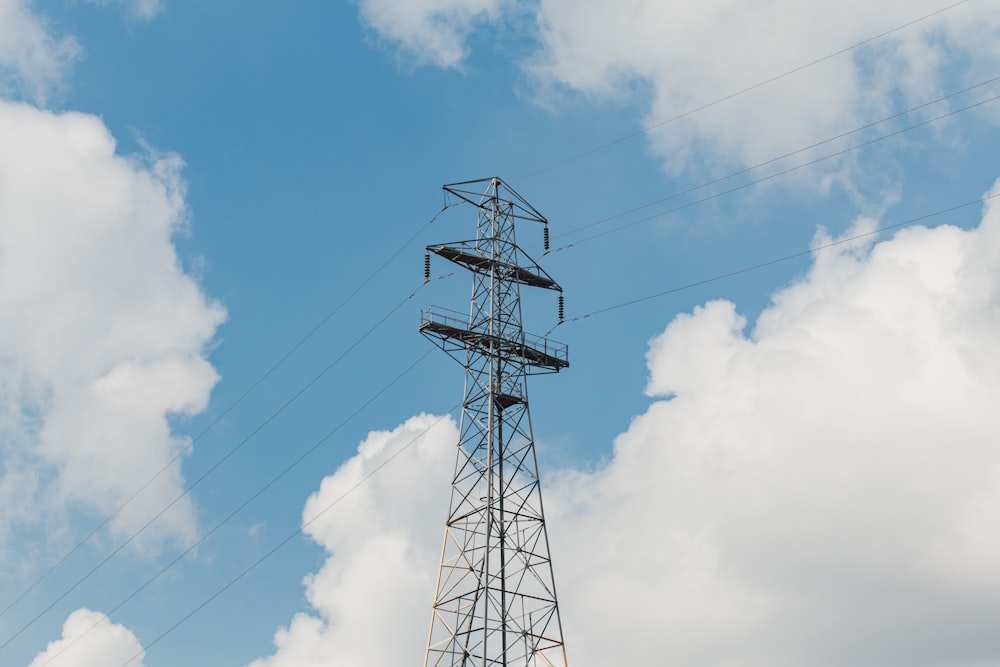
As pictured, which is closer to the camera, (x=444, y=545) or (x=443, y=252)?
(x=444, y=545)

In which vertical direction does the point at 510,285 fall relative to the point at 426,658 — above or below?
above

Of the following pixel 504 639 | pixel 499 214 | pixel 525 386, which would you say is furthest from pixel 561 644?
pixel 499 214

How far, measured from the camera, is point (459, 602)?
6531 cm

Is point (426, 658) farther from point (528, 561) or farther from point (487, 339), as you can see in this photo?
point (487, 339)

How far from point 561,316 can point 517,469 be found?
35.6ft

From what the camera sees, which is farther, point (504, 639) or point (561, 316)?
point (561, 316)

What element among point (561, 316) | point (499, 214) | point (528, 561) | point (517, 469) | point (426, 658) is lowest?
point (426, 658)

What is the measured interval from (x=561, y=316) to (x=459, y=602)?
19.0 meters

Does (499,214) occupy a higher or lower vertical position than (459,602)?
higher

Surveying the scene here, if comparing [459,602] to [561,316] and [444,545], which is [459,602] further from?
[561,316]

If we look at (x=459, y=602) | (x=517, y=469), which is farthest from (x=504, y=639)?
(x=517, y=469)

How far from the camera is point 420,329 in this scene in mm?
70188

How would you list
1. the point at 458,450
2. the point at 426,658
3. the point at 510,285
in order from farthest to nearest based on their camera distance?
1. the point at 510,285
2. the point at 458,450
3. the point at 426,658

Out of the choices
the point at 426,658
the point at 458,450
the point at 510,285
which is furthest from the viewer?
the point at 510,285
